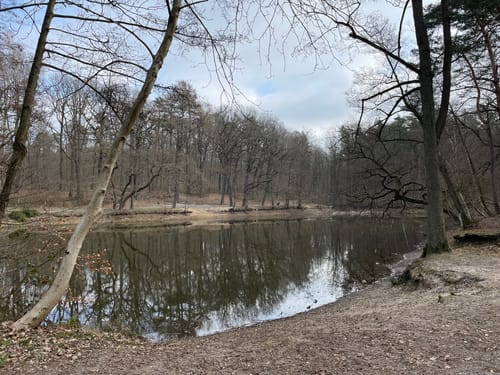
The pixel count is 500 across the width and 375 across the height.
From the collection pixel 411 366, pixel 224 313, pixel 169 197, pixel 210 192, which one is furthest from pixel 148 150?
pixel 411 366

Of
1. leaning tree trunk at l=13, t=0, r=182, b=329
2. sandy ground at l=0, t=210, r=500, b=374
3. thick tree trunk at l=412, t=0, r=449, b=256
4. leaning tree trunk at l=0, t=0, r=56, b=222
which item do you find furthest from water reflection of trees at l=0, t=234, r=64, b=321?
thick tree trunk at l=412, t=0, r=449, b=256

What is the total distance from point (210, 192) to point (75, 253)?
A: 49877 mm

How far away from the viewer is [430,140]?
373 inches

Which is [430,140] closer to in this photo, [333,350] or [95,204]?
[333,350]

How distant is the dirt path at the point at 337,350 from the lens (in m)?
3.51

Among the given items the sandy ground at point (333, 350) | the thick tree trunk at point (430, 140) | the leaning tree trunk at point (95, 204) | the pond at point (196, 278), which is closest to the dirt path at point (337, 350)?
the sandy ground at point (333, 350)

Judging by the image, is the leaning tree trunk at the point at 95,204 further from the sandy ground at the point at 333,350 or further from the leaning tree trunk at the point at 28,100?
the leaning tree trunk at the point at 28,100

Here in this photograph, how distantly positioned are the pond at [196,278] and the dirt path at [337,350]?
8.32 feet

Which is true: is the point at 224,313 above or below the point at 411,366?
below

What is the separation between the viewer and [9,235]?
25.4 ft

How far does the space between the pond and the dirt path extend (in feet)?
8.32

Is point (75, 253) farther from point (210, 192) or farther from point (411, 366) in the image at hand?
point (210, 192)

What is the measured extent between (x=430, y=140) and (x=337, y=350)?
288 inches

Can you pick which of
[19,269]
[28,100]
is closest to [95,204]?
[28,100]
